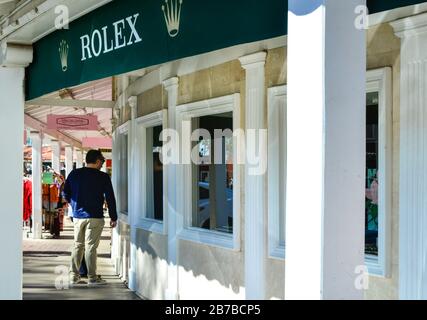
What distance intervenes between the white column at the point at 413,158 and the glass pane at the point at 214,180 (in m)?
2.29

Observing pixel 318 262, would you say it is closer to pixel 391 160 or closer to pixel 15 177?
pixel 391 160

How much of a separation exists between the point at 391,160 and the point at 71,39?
236cm

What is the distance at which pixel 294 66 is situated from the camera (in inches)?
72.6

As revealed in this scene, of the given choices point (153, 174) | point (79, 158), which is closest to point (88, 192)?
point (153, 174)

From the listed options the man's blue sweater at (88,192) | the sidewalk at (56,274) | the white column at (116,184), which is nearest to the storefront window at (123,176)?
the white column at (116,184)

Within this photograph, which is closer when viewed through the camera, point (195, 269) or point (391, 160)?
point (391, 160)

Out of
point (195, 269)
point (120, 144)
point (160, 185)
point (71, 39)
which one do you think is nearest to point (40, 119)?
point (120, 144)

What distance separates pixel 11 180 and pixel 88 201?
3.06 meters

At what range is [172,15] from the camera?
3088 millimetres

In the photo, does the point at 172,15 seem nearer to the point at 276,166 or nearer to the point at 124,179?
the point at 276,166

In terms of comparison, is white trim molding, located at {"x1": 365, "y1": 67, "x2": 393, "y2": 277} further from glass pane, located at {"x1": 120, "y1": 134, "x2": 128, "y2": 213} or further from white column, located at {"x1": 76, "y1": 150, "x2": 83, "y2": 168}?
white column, located at {"x1": 76, "y1": 150, "x2": 83, "y2": 168}

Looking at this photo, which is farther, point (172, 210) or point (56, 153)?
point (56, 153)

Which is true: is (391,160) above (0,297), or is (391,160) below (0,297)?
above

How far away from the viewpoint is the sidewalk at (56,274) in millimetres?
7328
